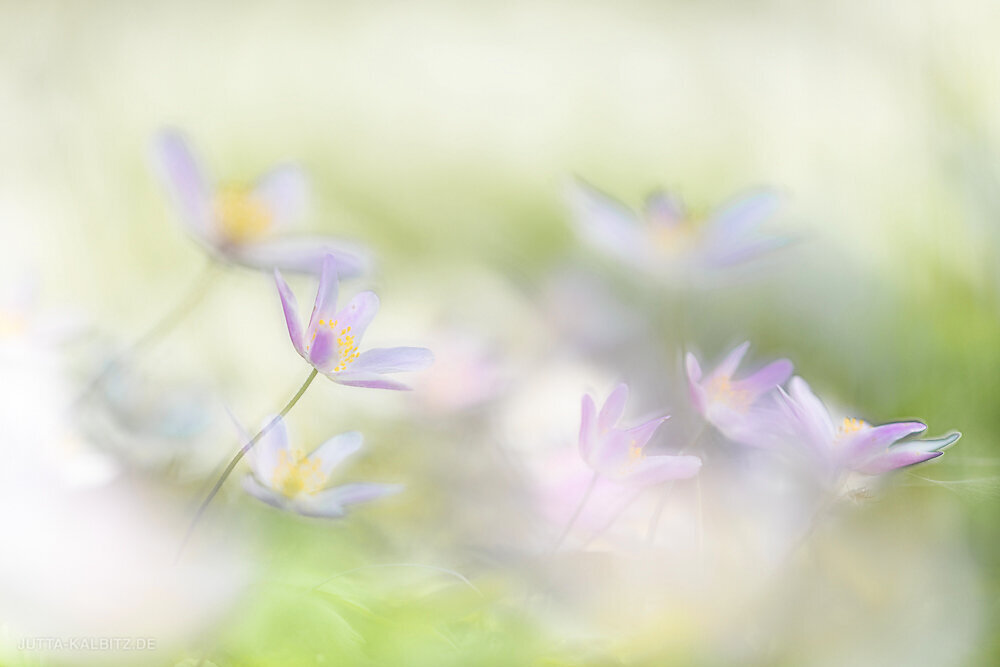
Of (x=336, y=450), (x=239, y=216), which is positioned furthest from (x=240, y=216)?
(x=336, y=450)

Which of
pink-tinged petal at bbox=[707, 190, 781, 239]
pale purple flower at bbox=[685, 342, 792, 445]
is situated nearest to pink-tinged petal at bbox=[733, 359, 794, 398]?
pale purple flower at bbox=[685, 342, 792, 445]

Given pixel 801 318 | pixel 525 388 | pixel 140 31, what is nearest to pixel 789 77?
pixel 801 318

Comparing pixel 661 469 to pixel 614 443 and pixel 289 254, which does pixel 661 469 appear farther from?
pixel 289 254

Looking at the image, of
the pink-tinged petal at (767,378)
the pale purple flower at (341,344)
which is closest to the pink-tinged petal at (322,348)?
the pale purple flower at (341,344)

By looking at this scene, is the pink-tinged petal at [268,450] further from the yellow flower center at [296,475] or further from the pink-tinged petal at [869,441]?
the pink-tinged petal at [869,441]

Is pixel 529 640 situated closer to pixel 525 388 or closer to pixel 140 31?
pixel 525 388

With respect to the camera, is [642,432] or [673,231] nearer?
[642,432]

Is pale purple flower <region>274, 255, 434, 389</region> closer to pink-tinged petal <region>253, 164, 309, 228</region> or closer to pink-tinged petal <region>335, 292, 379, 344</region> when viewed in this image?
pink-tinged petal <region>335, 292, 379, 344</region>

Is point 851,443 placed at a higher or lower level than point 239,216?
lower
